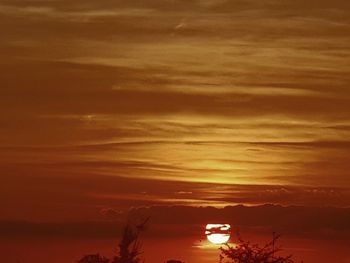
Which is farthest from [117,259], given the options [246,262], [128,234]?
[246,262]

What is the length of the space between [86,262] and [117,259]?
8.30 feet

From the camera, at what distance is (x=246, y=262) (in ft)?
324

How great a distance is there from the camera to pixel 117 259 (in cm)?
10531

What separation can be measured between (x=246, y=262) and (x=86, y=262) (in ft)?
41.0

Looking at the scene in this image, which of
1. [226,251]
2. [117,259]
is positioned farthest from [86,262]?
[226,251]

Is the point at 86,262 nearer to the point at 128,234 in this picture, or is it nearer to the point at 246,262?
the point at 128,234

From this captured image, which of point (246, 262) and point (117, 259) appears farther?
point (117, 259)

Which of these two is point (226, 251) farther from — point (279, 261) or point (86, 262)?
point (86, 262)

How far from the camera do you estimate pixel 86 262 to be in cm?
10688

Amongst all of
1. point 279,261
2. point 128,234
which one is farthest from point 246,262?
point 128,234

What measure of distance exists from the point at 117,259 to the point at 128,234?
6.44 feet

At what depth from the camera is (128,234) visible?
104 m

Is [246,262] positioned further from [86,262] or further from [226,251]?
[86,262]

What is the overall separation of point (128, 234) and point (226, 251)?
276 inches
